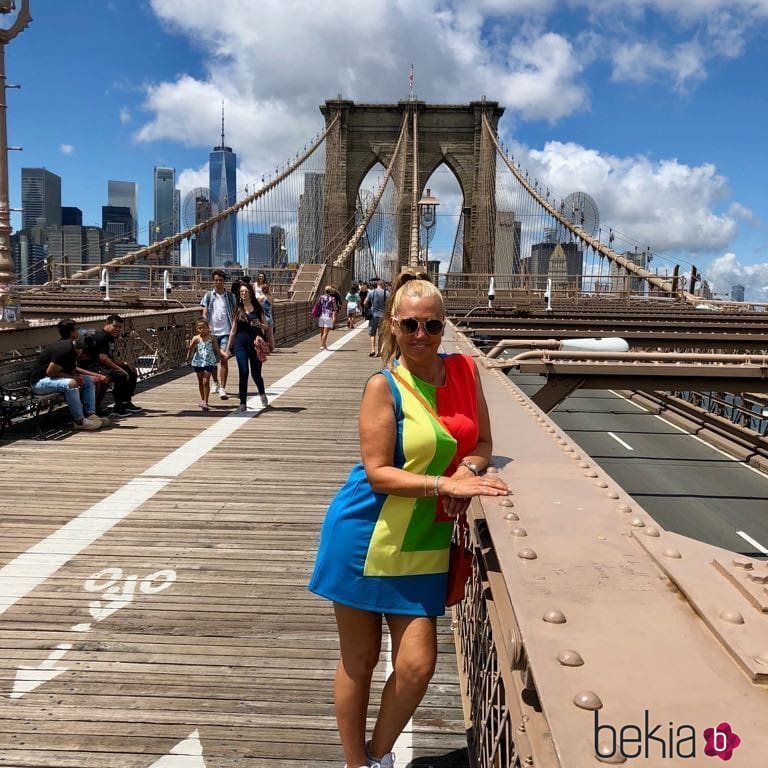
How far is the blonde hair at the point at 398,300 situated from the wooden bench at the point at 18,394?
247 inches

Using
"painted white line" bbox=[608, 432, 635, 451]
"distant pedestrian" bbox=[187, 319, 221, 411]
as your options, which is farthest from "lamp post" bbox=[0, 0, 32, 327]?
"painted white line" bbox=[608, 432, 635, 451]

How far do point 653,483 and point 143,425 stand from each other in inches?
491

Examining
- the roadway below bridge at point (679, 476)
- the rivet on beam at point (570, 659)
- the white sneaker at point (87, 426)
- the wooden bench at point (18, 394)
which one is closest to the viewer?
the rivet on beam at point (570, 659)

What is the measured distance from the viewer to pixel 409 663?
6.99ft

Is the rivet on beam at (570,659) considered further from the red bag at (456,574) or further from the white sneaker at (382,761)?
the white sneaker at (382,761)

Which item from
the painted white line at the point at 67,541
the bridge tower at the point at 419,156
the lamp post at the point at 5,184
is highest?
the bridge tower at the point at 419,156

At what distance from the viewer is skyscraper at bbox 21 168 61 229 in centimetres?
12447

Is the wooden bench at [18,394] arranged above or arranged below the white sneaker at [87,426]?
above

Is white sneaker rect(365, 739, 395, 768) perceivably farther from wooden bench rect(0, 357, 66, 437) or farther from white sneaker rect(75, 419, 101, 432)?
white sneaker rect(75, 419, 101, 432)

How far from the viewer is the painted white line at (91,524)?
4117 mm

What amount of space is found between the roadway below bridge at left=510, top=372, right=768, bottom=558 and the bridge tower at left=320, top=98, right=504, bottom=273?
35.3 metres

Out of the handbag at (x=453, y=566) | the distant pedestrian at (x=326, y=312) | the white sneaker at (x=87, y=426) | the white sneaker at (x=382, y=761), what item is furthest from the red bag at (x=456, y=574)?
the distant pedestrian at (x=326, y=312)

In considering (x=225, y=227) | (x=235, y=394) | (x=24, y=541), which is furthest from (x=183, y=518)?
(x=225, y=227)

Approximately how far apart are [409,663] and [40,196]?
140565mm
